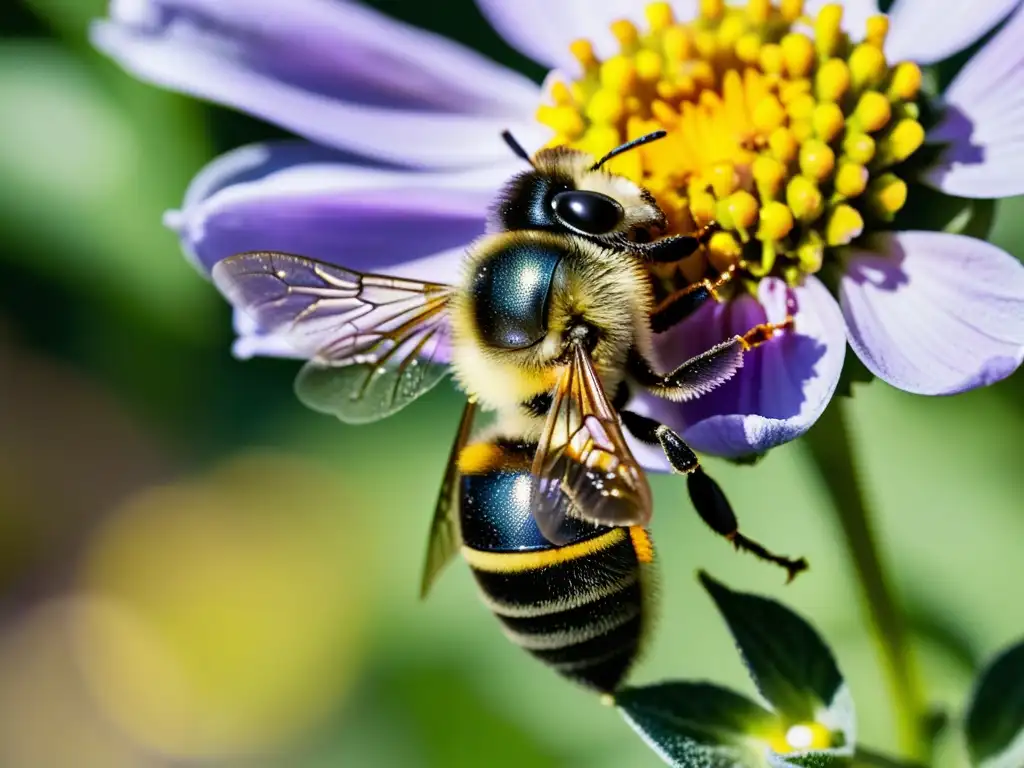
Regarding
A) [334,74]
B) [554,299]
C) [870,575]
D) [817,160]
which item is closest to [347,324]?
[554,299]

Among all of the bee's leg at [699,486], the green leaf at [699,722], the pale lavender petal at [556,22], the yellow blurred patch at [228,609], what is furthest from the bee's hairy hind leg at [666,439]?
the yellow blurred patch at [228,609]

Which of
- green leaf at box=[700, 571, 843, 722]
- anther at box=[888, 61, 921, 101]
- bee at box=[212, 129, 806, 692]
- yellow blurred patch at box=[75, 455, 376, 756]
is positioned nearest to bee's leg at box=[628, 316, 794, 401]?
bee at box=[212, 129, 806, 692]

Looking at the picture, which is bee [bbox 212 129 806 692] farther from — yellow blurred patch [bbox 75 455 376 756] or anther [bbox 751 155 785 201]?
yellow blurred patch [bbox 75 455 376 756]

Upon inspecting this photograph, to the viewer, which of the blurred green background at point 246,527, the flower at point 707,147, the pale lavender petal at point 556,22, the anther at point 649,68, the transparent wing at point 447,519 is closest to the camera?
the flower at point 707,147

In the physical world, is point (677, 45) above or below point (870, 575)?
→ above

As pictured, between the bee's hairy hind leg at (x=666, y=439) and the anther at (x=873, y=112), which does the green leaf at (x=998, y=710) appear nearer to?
the bee's hairy hind leg at (x=666, y=439)

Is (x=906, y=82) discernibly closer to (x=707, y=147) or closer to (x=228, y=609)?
(x=707, y=147)
